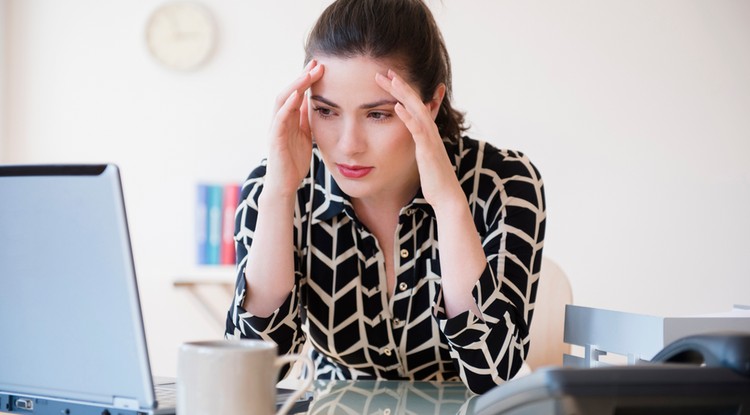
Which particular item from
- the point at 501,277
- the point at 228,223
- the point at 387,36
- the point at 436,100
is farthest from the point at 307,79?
the point at 228,223

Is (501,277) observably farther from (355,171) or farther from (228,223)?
(228,223)

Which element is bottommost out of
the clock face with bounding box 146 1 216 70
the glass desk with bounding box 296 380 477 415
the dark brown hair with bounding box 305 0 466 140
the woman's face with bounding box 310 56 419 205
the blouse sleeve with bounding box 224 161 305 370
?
the glass desk with bounding box 296 380 477 415

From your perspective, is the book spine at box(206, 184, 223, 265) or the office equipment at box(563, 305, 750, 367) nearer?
the office equipment at box(563, 305, 750, 367)

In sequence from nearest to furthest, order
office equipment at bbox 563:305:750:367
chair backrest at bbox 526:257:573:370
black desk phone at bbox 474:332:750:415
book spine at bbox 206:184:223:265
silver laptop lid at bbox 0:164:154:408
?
black desk phone at bbox 474:332:750:415 < silver laptop lid at bbox 0:164:154:408 < office equipment at bbox 563:305:750:367 < chair backrest at bbox 526:257:573:370 < book spine at bbox 206:184:223:265

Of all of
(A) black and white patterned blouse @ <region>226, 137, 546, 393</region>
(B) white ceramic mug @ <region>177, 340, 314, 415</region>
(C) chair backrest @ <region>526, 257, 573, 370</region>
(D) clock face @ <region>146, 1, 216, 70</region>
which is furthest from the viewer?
(D) clock face @ <region>146, 1, 216, 70</region>

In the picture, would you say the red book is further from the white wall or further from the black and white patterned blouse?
the black and white patterned blouse

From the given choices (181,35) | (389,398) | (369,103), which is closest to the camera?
(389,398)

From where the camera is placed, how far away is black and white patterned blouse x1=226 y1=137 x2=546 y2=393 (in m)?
1.32

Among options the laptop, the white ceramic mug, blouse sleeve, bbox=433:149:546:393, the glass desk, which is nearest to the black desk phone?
the white ceramic mug

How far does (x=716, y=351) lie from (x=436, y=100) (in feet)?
3.14

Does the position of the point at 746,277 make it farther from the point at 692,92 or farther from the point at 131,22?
the point at 131,22

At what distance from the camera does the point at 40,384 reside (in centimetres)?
78

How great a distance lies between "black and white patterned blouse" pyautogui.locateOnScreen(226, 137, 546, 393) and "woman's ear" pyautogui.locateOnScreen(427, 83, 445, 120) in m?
0.08

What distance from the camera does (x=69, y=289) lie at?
2.41 ft
